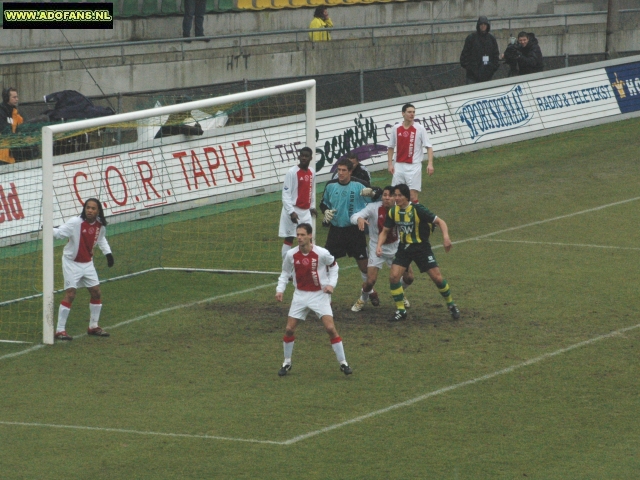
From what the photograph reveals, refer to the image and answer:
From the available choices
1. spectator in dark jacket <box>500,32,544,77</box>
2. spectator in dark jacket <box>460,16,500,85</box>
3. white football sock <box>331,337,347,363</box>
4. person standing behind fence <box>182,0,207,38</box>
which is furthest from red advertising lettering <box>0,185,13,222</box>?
spectator in dark jacket <box>500,32,544,77</box>

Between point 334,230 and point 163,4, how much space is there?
18766 mm

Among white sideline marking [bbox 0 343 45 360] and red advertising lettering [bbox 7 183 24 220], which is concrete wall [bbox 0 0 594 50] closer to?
red advertising lettering [bbox 7 183 24 220]

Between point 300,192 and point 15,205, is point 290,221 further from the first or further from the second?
point 15,205

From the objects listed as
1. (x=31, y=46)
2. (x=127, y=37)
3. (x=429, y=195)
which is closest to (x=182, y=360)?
(x=429, y=195)

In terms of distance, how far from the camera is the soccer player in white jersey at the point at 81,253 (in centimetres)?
1525

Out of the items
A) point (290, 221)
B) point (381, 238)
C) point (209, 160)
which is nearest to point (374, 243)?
point (381, 238)

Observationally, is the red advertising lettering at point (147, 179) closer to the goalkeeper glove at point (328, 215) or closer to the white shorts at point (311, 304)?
the goalkeeper glove at point (328, 215)

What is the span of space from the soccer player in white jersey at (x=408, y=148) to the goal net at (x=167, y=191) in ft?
5.93

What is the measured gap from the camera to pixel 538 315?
16109mm

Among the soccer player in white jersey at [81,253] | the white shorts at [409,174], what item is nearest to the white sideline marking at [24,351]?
the soccer player in white jersey at [81,253]

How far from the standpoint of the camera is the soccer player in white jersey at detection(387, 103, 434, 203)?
2084cm

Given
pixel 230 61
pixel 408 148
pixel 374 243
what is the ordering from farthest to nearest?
pixel 230 61
pixel 408 148
pixel 374 243

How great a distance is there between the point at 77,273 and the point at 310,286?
11.8ft

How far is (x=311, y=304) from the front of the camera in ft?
44.3
